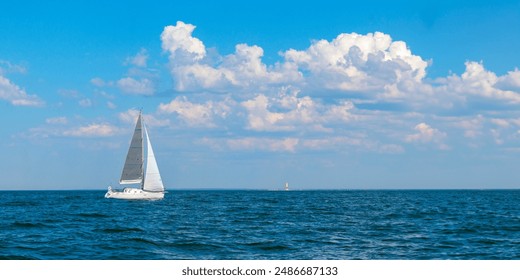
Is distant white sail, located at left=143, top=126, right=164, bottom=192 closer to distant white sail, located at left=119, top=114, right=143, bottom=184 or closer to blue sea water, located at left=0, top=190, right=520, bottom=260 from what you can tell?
distant white sail, located at left=119, top=114, right=143, bottom=184

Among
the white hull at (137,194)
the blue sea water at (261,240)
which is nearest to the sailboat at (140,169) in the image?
the white hull at (137,194)

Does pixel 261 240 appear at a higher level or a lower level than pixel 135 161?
lower

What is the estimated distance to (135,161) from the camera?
366 ft

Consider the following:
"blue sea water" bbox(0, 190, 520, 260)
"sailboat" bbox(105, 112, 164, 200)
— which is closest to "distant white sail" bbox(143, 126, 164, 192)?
"sailboat" bbox(105, 112, 164, 200)

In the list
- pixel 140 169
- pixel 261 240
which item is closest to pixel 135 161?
pixel 140 169

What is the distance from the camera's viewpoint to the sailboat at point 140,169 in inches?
4375

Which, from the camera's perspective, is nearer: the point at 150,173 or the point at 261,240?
the point at 261,240

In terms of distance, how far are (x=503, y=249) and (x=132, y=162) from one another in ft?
288

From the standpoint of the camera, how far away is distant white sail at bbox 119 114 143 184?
11100cm

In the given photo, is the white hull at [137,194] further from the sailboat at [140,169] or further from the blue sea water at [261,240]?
the blue sea water at [261,240]

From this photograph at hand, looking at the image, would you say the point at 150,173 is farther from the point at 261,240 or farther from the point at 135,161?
the point at 261,240

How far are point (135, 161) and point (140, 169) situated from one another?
1.83m

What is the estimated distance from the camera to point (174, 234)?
132ft
